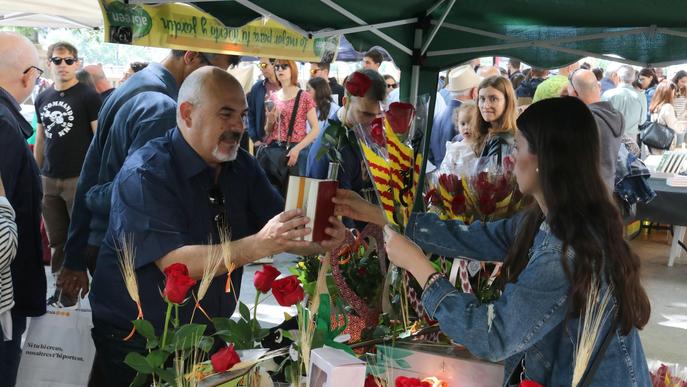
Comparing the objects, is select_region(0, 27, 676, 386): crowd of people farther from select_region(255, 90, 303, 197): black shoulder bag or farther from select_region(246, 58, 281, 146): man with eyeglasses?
select_region(246, 58, 281, 146): man with eyeglasses

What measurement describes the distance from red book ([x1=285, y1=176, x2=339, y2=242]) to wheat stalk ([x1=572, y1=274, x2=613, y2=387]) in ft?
2.38

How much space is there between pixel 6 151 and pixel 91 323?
0.66m

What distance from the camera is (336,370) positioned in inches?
51.2

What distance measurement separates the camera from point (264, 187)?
2482 mm

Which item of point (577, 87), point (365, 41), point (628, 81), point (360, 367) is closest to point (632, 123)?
point (628, 81)

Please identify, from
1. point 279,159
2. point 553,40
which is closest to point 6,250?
point 553,40

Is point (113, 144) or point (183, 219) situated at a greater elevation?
point (113, 144)

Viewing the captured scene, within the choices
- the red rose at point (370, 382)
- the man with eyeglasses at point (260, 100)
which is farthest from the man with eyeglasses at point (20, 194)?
the man with eyeglasses at point (260, 100)

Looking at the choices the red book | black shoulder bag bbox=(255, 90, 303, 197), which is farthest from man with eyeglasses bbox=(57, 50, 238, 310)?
black shoulder bag bbox=(255, 90, 303, 197)

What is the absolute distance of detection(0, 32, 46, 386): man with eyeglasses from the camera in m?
2.57

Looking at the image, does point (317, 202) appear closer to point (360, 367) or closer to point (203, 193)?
point (203, 193)

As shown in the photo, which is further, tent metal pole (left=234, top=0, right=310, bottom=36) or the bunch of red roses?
tent metal pole (left=234, top=0, right=310, bottom=36)

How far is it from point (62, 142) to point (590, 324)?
438cm

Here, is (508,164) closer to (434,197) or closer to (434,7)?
(434,197)
